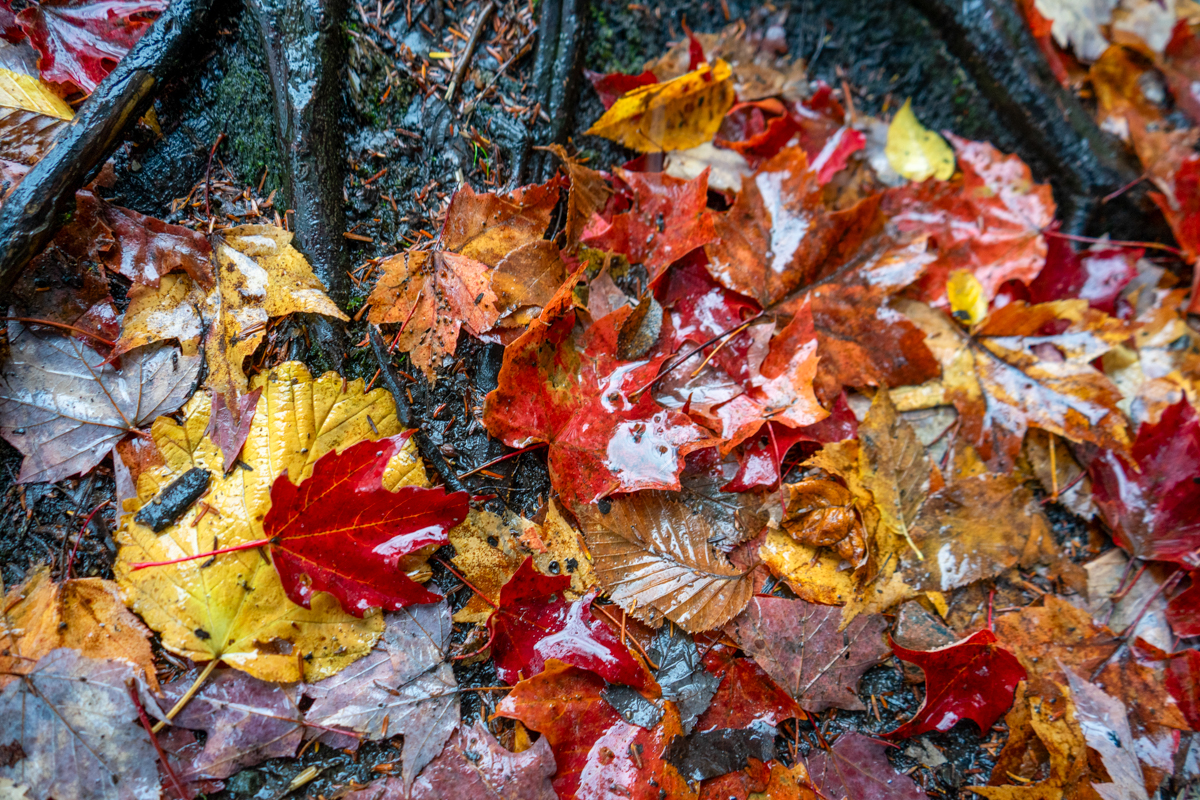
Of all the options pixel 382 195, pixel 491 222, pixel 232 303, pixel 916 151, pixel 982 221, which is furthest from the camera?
pixel 916 151

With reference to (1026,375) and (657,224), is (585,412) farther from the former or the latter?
(1026,375)

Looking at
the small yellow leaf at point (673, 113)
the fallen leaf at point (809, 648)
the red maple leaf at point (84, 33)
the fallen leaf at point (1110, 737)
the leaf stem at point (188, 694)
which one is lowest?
the fallen leaf at point (1110, 737)

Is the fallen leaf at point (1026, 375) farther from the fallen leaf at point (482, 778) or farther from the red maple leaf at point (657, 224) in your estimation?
the fallen leaf at point (482, 778)

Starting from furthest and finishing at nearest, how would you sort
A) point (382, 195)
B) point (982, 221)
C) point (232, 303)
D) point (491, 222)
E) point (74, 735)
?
point (982, 221) → point (382, 195) → point (491, 222) → point (232, 303) → point (74, 735)

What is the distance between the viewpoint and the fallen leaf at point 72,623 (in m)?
1.48

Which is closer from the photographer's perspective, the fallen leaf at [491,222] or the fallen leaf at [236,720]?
the fallen leaf at [236,720]

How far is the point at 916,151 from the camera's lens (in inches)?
100

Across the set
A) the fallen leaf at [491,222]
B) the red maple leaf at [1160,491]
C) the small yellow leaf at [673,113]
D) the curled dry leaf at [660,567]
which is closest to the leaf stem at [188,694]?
the curled dry leaf at [660,567]

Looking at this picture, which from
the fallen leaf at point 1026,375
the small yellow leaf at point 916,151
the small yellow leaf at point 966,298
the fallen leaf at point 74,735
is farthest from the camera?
the small yellow leaf at point 916,151

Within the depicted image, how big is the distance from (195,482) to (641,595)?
1355 mm

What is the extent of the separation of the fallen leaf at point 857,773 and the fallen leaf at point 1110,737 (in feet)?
1.79

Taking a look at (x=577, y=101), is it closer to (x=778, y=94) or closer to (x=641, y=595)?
(x=778, y=94)

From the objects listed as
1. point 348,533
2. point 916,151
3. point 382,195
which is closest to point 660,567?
point 348,533

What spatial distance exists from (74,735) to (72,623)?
28cm
